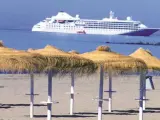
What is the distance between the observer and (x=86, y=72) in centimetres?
1212

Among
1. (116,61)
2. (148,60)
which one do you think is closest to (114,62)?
(116,61)

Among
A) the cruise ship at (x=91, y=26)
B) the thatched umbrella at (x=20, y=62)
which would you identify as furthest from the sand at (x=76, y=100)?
Answer: the cruise ship at (x=91, y=26)

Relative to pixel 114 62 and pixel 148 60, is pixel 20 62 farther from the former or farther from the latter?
pixel 148 60

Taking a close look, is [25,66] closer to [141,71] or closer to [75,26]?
[141,71]

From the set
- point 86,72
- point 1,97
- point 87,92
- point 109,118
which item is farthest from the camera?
point 87,92

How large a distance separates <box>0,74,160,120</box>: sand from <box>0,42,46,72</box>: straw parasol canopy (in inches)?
61.4

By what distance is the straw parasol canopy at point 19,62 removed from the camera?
1073 centimetres

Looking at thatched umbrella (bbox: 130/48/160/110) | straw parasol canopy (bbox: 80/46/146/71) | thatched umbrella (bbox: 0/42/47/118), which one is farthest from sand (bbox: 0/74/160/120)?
thatched umbrella (bbox: 0/42/47/118)

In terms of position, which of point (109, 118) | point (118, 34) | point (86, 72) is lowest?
point (109, 118)

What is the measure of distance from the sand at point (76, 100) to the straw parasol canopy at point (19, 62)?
1.56m

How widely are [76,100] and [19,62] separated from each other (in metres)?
8.15

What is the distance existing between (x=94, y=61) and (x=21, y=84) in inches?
512

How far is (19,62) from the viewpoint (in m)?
10.8

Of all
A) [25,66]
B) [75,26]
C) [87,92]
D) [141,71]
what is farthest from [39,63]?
[75,26]
